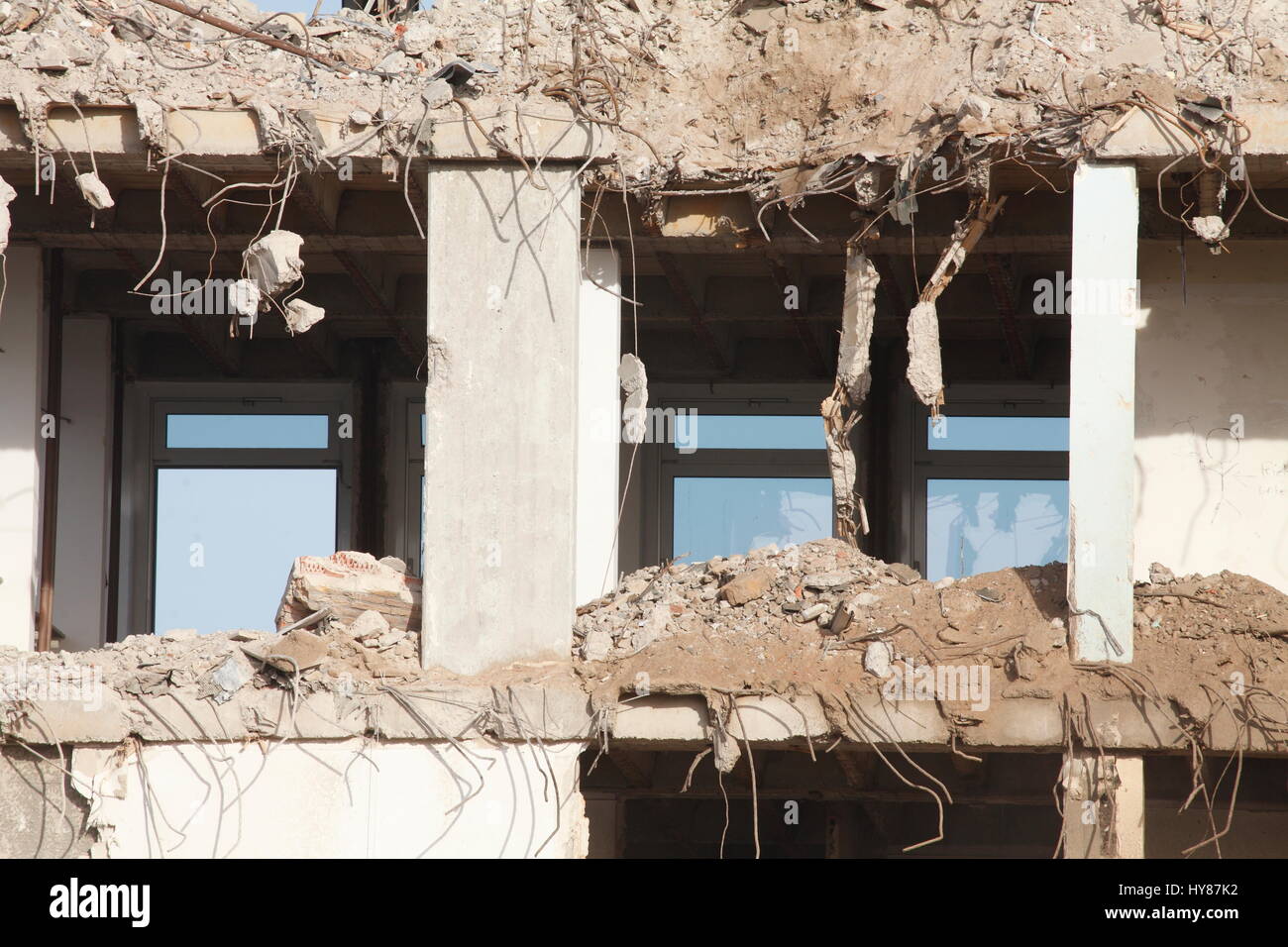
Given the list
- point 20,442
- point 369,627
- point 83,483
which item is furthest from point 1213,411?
point 83,483

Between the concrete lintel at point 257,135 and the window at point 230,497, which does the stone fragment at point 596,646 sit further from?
the window at point 230,497

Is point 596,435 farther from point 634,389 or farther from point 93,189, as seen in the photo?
point 93,189

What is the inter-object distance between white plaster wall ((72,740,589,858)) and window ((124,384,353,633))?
5.46 metres

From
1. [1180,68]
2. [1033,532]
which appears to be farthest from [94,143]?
[1033,532]

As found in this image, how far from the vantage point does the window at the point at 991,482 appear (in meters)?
13.1

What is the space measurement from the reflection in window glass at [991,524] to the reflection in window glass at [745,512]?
3.40ft

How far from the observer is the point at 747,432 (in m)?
13.4

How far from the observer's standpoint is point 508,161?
815cm

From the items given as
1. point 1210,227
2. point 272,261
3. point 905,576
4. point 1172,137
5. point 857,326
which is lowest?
point 905,576

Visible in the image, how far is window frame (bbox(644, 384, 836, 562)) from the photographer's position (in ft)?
43.4

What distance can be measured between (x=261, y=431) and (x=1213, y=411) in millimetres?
8489

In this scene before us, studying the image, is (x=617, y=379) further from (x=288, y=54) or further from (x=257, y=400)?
(x=257, y=400)

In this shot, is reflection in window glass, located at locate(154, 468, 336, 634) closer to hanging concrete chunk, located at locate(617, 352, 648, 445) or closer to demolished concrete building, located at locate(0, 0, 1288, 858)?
demolished concrete building, located at locate(0, 0, 1288, 858)

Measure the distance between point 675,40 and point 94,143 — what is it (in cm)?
341
